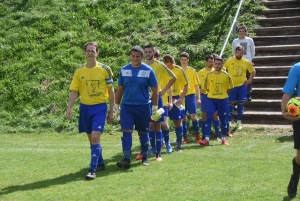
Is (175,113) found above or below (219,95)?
below

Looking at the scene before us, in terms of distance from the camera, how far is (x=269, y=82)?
15000 millimetres

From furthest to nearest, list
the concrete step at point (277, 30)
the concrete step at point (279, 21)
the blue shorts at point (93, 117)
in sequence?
the concrete step at point (279, 21), the concrete step at point (277, 30), the blue shorts at point (93, 117)

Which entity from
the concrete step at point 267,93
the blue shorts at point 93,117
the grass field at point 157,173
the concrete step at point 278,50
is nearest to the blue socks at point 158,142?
the grass field at point 157,173

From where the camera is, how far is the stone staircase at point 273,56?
1410 centimetres

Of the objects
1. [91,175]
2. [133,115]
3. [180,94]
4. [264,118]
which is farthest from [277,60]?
[91,175]

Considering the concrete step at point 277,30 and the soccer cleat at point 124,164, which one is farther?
the concrete step at point 277,30

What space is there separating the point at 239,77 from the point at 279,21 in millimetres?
5112

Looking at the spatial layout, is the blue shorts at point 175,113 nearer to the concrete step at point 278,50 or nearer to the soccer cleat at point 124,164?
the soccer cleat at point 124,164

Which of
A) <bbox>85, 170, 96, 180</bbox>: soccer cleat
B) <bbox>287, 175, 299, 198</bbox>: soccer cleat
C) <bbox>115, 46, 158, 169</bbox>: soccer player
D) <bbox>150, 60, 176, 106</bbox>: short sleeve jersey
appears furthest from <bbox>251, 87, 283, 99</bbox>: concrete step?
<bbox>287, 175, 299, 198</bbox>: soccer cleat

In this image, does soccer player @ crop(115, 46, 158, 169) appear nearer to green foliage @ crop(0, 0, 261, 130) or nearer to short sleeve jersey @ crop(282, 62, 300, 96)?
short sleeve jersey @ crop(282, 62, 300, 96)

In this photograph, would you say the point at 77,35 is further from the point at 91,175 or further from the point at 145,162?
the point at 91,175

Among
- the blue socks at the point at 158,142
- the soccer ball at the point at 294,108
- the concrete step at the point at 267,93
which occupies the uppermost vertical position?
the soccer ball at the point at 294,108

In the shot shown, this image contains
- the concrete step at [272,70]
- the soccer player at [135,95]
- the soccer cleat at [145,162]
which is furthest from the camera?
the concrete step at [272,70]

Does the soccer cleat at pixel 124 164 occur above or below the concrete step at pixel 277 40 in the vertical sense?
below
